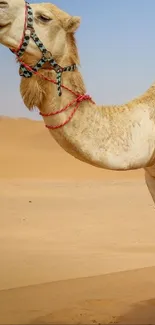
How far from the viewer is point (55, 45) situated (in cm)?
369

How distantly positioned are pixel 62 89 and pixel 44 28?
37cm

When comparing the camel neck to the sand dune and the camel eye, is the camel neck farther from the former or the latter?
the sand dune

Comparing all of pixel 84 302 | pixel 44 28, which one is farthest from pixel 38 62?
pixel 84 302

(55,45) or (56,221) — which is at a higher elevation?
(55,45)

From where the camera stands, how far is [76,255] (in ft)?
27.9

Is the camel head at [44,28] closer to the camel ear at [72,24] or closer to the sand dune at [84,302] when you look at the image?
the camel ear at [72,24]

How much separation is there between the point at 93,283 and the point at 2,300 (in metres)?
1.21

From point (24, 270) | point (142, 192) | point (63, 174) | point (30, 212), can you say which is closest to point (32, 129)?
point (63, 174)

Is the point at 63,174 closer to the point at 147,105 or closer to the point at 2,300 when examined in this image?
the point at 2,300

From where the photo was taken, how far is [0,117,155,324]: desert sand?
18.5 feet

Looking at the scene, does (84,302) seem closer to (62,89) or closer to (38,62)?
(62,89)

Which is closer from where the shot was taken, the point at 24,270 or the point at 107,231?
the point at 24,270

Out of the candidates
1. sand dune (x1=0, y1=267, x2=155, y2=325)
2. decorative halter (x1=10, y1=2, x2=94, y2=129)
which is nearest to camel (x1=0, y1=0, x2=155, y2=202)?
decorative halter (x1=10, y1=2, x2=94, y2=129)

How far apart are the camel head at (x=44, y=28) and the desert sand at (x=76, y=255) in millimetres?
2507
